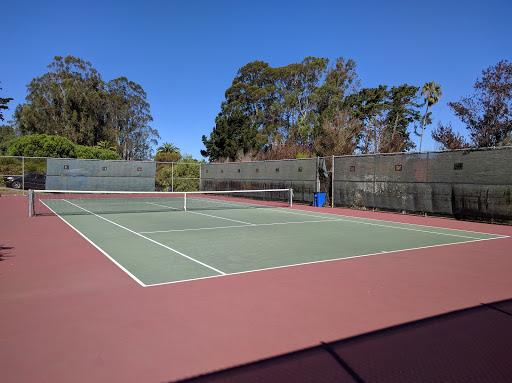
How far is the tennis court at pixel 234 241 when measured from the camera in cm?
662

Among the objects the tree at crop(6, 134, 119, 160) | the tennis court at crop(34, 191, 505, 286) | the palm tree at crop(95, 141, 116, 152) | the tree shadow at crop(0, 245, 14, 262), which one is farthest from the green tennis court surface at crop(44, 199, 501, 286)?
the palm tree at crop(95, 141, 116, 152)

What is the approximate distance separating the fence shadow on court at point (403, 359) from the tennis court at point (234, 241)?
2779mm

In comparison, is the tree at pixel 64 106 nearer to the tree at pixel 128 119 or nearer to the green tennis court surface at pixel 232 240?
the tree at pixel 128 119

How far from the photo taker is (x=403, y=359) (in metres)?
3.35

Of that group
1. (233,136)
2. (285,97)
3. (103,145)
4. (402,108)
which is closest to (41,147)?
(103,145)

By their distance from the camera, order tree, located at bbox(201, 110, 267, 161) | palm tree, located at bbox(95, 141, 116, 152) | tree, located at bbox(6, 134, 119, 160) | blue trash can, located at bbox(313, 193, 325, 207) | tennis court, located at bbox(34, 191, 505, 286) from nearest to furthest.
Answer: tennis court, located at bbox(34, 191, 505, 286) < blue trash can, located at bbox(313, 193, 325, 207) < tree, located at bbox(6, 134, 119, 160) < tree, located at bbox(201, 110, 267, 161) < palm tree, located at bbox(95, 141, 116, 152)

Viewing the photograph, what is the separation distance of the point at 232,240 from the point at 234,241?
15 cm

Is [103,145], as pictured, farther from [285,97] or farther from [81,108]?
[285,97]

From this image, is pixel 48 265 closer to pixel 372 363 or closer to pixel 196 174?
pixel 372 363

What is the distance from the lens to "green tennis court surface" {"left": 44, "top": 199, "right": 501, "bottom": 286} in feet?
21.8

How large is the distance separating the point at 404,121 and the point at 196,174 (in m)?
31.0

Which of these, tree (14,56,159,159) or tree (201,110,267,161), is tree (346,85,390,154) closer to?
tree (201,110,267,161)

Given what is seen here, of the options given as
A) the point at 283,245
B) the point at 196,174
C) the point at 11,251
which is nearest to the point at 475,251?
the point at 283,245

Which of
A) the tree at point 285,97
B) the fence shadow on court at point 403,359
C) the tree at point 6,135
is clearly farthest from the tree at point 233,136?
the fence shadow on court at point 403,359
